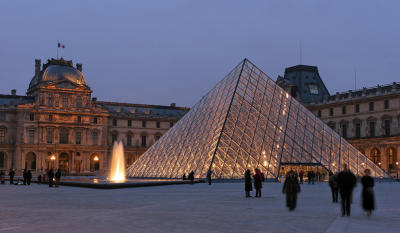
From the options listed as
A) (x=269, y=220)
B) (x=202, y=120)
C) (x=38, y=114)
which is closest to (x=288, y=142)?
(x=202, y=120)

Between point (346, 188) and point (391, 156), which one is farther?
point (391, 156)

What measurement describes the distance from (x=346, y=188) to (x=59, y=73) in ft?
210

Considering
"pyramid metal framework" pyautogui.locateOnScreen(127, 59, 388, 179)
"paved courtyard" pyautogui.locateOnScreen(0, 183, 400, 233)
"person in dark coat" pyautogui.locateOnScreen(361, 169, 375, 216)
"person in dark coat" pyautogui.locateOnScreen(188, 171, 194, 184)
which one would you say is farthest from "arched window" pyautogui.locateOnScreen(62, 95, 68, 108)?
"person in dark coat" pyautogui.locateOnScreen(361, 169, 375, 216)

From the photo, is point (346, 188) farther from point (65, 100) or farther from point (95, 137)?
point (95, 137)

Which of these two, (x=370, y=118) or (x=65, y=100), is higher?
(x=65, y=100)

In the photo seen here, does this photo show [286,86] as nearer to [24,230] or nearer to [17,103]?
[17,103]

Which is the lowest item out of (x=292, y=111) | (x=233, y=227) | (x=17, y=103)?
(x=233, y=227)

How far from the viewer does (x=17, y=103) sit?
72.2 meters

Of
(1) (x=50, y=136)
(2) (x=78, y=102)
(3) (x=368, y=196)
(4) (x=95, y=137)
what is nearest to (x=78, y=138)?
(4) (x=95, y=137)

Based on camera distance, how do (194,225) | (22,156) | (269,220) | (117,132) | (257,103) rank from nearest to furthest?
(194,225)
(269,220)
(257,103)
(22,156)
(117,132)

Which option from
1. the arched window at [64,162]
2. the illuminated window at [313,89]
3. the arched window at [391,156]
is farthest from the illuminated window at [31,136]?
the arched window at [391,156]

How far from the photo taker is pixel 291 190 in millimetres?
12477

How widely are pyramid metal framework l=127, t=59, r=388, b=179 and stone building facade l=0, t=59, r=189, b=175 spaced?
1462 inches

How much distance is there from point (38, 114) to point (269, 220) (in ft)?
210
